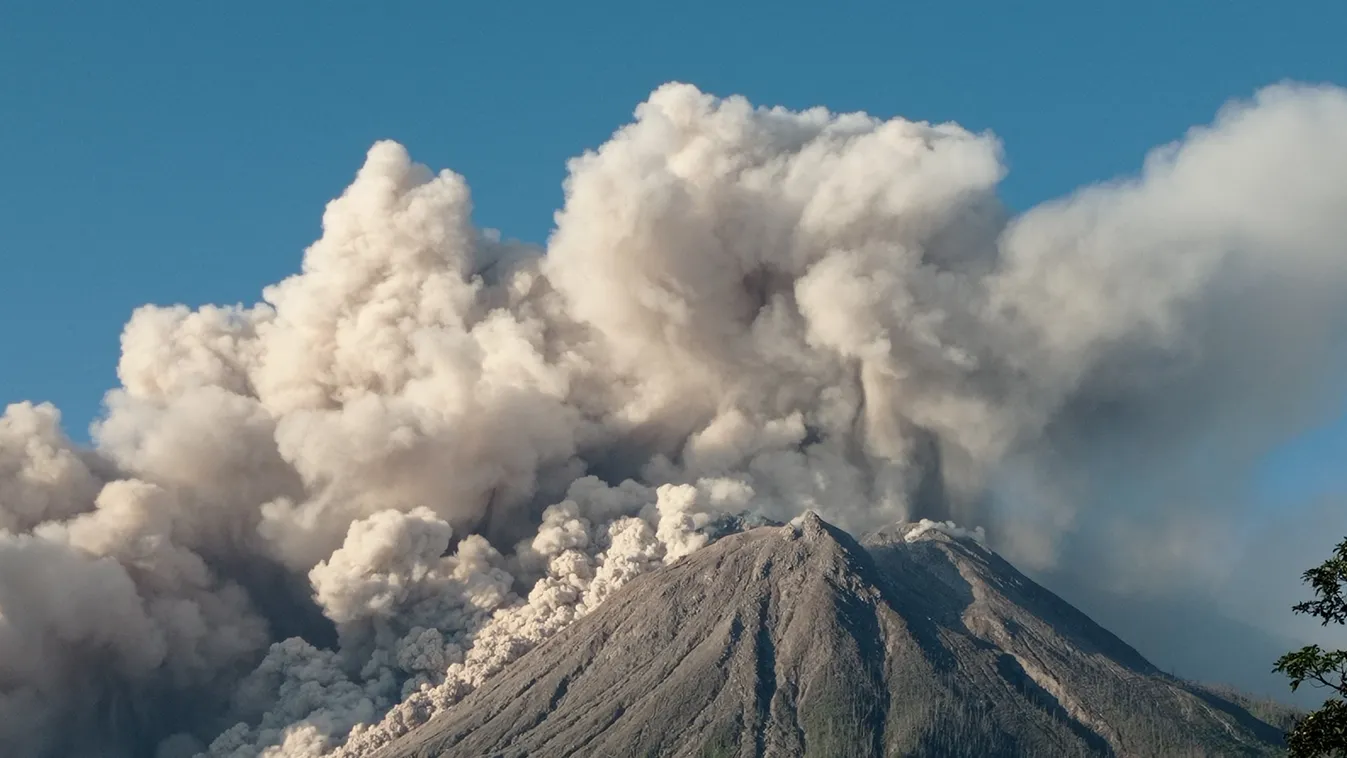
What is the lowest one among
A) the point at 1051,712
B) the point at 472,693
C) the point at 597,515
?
the point at 1051,712

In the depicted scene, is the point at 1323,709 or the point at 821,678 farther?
the point at 821,678

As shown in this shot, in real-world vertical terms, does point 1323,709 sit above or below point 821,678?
below

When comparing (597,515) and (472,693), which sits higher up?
(597,515)

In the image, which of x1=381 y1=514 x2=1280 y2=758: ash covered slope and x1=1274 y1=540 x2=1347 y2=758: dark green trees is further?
x1=381 y1=514 x2=1280 y2=758: ash covered slope

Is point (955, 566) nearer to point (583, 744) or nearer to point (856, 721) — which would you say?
point (856, 721)

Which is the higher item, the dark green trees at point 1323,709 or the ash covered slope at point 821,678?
the ash covered slope at point 821,678

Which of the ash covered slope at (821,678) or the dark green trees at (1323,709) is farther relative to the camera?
the ash covered slope at (821,678)

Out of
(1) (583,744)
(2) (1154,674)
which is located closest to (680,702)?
(1) (583,744)

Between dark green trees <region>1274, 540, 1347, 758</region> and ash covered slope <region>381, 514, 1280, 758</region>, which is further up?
ash covered slope <region>381, 514, 1280, 758</region>
